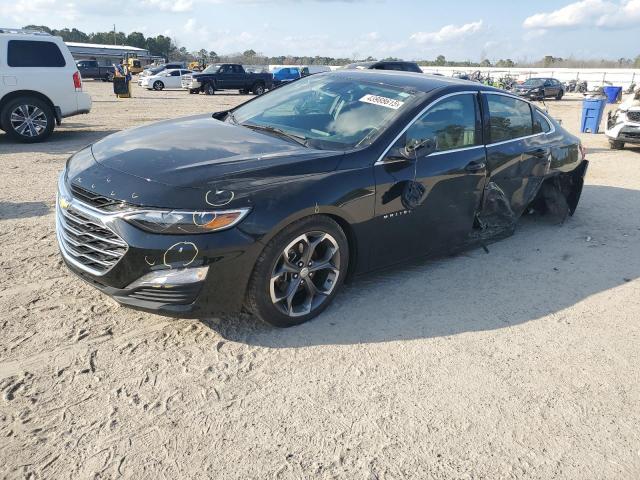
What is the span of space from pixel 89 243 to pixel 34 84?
8105 millimetres

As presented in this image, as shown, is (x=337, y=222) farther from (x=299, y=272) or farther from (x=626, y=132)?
(x=626, y=132)

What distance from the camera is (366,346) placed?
3303 mm

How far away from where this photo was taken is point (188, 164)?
321 centimetres

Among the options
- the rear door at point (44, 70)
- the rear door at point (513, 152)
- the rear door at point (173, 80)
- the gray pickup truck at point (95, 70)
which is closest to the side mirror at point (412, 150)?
the rear door at point (513, 152)

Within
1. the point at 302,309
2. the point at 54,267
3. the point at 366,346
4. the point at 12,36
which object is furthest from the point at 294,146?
the point at 12,36

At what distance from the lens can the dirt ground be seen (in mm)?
2398

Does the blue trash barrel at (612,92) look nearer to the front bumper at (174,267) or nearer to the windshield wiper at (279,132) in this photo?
the windshield wiper at (279,132)

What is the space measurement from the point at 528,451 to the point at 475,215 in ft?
8.01

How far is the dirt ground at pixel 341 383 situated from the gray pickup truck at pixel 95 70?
41.5 meters

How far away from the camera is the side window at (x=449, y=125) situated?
13.0 ft

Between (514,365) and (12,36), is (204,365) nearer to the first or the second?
(514,365)

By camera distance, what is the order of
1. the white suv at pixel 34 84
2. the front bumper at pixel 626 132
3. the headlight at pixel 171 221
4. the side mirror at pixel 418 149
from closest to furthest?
the headlight at pixel 171 221, the side mirror at pixel 418 149, the white suv at pixel 34 84, the front bumper at pixel 626 132

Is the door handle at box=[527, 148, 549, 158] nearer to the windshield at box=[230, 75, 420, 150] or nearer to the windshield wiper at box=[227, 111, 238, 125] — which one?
the windshield at box=[230, 75, 420, 150]

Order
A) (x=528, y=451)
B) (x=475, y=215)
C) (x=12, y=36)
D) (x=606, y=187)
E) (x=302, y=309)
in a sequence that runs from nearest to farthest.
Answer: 1. (x=528, y=451)
2. (x=302, y=309)
3. (x=475, y=215)
4. (x=606, y=187)
5. (x=12, y=36)
